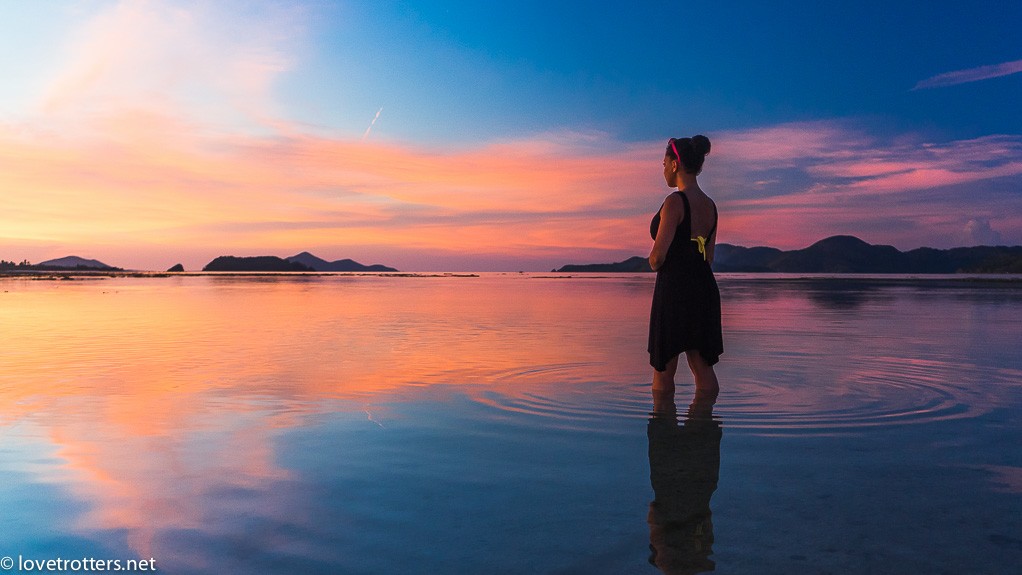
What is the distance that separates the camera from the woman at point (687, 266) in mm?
7797

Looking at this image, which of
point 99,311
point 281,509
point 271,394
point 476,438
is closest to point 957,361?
point 476,438

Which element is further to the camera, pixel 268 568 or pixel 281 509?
pixel 281 509

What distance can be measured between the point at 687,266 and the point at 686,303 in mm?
405

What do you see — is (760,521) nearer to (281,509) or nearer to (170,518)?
(281,509)

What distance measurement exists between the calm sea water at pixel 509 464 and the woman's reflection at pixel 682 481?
0.8 inches

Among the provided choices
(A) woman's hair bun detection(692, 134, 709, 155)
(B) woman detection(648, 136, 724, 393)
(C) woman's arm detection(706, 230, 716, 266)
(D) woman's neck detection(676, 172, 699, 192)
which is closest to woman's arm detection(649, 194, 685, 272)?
(B) woman detection(648, 136, 724, 393)

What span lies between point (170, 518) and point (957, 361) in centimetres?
1198

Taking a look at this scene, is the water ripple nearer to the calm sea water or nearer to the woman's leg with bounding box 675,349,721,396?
the calm sea water

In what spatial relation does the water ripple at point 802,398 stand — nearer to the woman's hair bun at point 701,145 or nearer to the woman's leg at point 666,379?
the woman's leg at point 666,379

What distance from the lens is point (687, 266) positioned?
25.8 ft

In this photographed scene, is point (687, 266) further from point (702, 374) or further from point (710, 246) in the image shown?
point (702, 374)

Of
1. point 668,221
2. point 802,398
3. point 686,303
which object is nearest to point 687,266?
point 686,303

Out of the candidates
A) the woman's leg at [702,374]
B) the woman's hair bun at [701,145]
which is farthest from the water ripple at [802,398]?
the woman's hair bun at [701,145]

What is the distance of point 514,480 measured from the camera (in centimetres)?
507
